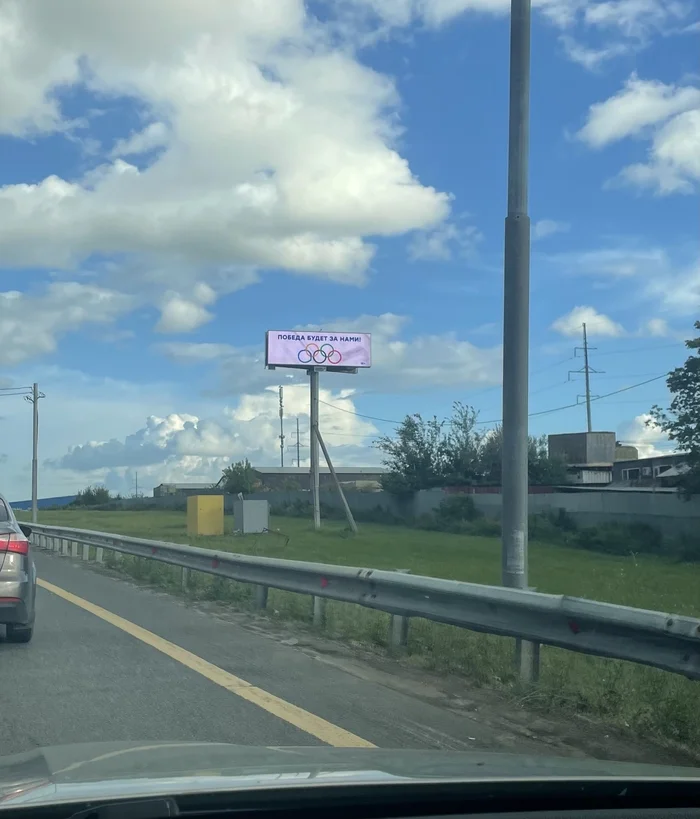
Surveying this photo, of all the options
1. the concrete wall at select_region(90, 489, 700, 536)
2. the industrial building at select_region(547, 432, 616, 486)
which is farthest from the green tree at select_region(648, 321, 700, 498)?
the industrial building at select_region(547, 432, 616, 486)

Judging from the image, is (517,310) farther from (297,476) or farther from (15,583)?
(297,476)

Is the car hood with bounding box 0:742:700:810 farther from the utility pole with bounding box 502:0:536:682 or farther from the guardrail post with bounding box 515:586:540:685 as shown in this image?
the utility pole with bounding box 502:0:536:682

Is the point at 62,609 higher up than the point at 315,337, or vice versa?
the point at 315,337

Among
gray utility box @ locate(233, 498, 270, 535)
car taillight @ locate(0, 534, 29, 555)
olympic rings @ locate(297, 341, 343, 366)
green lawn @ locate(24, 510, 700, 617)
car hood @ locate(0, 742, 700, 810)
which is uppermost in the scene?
olympic rings @ locate(297, 341, 343, 366)

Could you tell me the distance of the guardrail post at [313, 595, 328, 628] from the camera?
11.6 m

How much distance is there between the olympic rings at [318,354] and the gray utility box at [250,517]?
32.4 feet

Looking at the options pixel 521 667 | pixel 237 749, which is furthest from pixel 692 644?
pixel 237 749

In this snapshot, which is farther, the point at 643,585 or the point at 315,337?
the point at 315,337

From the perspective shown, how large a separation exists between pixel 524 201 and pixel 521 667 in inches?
180

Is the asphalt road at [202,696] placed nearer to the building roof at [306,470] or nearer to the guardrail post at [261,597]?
the guardrail post at [261,597]

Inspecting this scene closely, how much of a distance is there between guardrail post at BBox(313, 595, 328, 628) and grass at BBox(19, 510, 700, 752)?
0.09 m

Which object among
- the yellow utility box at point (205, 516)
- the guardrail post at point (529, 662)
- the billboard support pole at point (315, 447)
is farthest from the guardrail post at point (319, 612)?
the billboard support pole at point (315, 447)

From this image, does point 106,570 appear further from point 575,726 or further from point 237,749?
point 237,749

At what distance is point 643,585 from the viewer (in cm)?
2303
